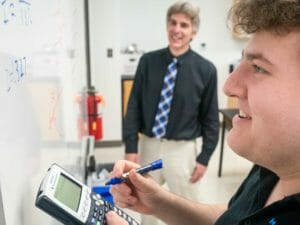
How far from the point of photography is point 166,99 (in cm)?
189

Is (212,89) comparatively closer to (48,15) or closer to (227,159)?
(48,15)

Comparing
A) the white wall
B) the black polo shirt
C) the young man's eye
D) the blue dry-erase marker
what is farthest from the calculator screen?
the white wall

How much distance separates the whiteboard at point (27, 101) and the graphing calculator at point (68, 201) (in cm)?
5

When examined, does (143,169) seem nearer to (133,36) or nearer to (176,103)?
(176,103)

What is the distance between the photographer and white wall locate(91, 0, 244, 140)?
11.1 ft

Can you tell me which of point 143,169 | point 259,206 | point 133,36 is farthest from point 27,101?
point 133,36

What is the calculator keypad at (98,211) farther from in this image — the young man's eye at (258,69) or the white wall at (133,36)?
the white wall at (133,36)

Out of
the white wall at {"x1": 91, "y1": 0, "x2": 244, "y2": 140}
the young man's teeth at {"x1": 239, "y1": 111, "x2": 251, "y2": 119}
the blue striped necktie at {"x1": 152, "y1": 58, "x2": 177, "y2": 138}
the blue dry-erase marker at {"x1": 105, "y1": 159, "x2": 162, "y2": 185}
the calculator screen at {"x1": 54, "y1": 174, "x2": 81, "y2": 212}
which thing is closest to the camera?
the calculator screen at {"x1": 54, "y1": 174, "x2": 81, "y2": 212}

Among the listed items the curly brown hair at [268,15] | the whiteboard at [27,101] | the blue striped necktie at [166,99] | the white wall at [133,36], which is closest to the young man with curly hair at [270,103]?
the curly brown hair at [268,15]

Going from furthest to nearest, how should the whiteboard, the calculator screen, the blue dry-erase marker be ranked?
the blue dry-erase marker < the calculator screen < the whiteboard

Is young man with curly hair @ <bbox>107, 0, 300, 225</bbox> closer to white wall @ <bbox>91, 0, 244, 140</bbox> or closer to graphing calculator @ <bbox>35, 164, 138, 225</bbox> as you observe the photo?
graphing calculator @ <bbox>35, 164, 138, 225</bbox>

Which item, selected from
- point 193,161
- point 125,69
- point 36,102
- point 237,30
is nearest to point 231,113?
point 193,161

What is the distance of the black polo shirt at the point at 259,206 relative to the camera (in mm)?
659

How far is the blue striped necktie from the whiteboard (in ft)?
3.12
